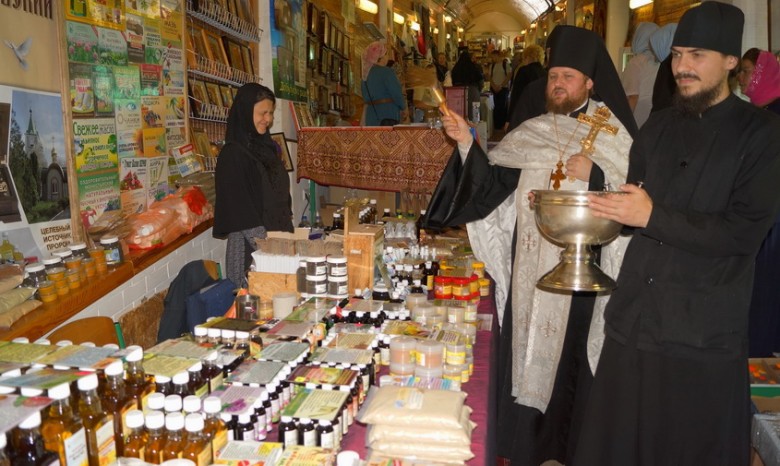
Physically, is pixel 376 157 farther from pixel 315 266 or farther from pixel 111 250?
pixel 315 266

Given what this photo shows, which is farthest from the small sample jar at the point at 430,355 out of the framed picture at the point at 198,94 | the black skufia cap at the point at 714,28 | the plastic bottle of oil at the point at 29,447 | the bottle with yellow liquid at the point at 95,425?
the framed picture at the point at 198,94

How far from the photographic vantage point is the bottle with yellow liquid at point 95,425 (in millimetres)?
1440

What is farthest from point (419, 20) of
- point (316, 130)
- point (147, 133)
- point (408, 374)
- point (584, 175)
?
point (408, 374)

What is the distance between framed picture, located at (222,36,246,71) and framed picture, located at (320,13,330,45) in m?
2.99

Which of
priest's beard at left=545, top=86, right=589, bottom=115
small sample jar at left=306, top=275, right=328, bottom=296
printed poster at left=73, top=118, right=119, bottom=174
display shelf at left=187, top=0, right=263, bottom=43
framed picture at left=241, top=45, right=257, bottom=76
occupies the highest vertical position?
display shelf at left=187, top=0, right=263, bottom=43

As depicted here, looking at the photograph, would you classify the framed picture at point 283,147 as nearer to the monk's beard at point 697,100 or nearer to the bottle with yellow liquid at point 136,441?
the monk's beard at point 697,100

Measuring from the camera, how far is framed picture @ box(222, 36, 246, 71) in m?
6.58

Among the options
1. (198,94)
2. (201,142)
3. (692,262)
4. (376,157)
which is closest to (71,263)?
(201,142)

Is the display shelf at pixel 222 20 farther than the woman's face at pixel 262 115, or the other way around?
the display shelf at pixel 222 20

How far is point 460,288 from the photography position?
11.0ft

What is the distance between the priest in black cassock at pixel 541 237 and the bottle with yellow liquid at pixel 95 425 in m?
2.22

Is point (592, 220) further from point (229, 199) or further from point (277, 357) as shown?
point (229, 199)

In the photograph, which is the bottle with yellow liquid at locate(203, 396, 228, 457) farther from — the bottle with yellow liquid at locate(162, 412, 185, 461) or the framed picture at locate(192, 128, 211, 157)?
the framed picture at locate(192, 128, 211, 157)

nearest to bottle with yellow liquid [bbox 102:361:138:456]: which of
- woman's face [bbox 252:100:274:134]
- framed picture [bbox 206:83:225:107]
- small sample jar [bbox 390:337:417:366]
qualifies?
small sample jar [bbox 390:337:417:366]
